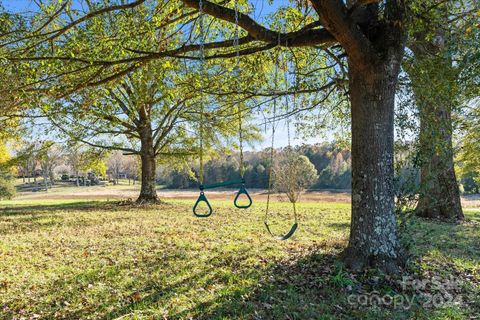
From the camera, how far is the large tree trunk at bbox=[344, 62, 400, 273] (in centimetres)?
421

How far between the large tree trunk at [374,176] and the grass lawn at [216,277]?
11.2 inches

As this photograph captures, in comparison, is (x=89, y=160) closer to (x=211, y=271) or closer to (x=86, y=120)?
(x=86, y=120)

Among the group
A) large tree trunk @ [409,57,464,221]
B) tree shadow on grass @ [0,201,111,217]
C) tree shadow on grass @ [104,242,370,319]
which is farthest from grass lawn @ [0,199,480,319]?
tree shadow on grass @ [0,201,111,217]

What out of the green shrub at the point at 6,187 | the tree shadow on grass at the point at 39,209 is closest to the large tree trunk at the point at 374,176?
the tree shadow on grass at the point at 39,209

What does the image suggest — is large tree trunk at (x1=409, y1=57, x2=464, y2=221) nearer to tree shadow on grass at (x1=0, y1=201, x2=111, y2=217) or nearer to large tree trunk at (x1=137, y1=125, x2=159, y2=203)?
large tree trunk at (x1=137, y1=125, x2=159, y2=203)

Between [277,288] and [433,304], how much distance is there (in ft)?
5.76

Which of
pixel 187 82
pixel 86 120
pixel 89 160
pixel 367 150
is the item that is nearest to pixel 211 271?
pixel 367 150

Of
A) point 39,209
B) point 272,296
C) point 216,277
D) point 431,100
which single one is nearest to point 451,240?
point 431,100

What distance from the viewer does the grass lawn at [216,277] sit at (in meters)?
3.41

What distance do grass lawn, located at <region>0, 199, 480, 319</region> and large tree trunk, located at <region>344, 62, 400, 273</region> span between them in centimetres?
29

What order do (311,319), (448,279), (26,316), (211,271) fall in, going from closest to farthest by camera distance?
(311,319)
(26,316)
(448,279)
(211,271)

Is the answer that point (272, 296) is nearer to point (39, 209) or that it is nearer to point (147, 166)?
point (147, 166)

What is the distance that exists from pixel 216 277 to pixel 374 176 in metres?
2.55

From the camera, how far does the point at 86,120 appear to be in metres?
13.0
